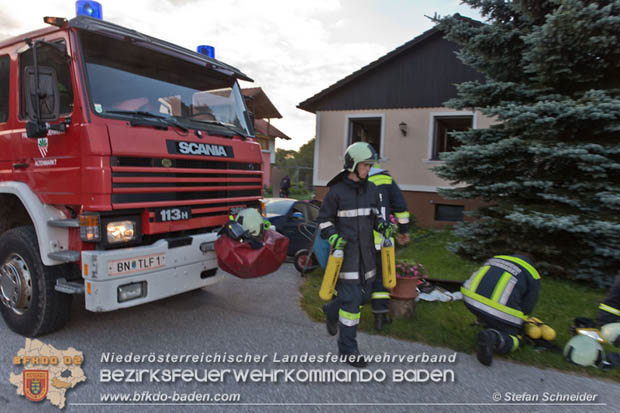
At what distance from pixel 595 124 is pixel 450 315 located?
3.36 meters

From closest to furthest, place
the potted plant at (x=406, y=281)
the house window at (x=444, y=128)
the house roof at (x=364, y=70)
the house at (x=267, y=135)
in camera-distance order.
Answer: the potted plant at (x=406, y=281), the house roof at (x=364, y=70), the house window at (x=444, y=128), the house at (x=267, y=135)

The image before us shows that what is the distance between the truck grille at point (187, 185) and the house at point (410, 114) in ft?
25.6

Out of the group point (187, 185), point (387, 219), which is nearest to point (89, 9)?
point (187, 185)

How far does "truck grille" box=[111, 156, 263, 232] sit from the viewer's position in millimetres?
3568

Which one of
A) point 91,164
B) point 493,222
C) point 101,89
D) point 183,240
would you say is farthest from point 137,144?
point 493,222

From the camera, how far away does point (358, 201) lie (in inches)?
147

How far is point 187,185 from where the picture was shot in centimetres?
406

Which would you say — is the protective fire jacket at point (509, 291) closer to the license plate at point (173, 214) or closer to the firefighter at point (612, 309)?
the firefighter at point (612, 309)

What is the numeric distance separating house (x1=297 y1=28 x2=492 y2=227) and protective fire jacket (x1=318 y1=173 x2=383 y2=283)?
811cm

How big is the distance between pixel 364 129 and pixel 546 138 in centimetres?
989

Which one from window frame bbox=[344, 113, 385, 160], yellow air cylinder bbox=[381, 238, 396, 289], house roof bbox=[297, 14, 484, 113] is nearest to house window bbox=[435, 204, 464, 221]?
window frame bbox=[344, 113, 385, 160]

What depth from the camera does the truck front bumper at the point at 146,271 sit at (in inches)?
133
